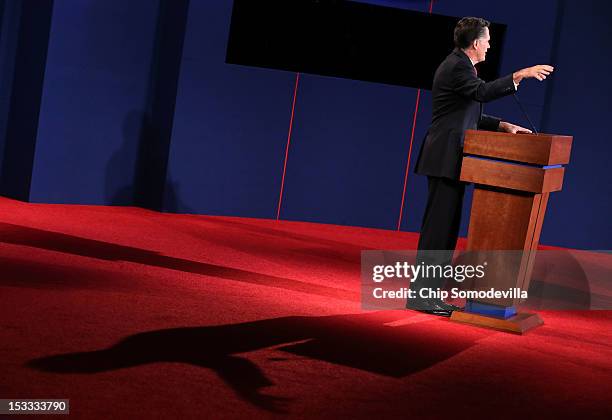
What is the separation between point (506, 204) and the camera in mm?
4926

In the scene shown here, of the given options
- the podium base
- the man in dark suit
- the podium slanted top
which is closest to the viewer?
the podium slanted top

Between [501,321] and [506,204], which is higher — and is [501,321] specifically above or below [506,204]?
below

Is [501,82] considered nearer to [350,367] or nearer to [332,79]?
[350,367]

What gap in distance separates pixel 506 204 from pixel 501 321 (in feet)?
2.04

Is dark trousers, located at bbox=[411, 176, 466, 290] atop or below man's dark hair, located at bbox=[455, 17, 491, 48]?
below

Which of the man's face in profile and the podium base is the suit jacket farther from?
the podium base

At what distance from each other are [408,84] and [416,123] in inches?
16.6

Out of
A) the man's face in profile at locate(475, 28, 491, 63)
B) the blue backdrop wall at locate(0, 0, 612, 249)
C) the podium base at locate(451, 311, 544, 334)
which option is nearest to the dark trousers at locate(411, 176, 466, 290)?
the podium base at locate(451, 311, 544, 334)

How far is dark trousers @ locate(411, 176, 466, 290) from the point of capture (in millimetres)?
5160

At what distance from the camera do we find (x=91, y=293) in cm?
463

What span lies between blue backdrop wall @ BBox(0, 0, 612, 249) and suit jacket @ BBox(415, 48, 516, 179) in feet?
10.2
